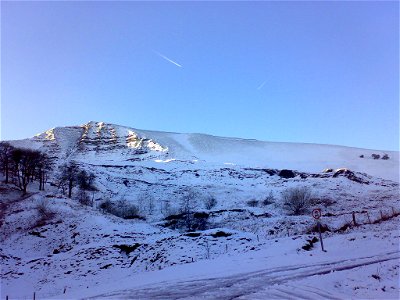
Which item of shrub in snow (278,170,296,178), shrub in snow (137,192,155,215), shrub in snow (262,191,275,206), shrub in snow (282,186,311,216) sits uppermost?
shrub in snow (278,170,296,178)

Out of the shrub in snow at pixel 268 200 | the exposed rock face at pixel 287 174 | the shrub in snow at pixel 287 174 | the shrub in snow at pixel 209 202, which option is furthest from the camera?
the shrub in snow at pixel 287 174

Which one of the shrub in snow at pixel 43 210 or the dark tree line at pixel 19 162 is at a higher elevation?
the dark tree line at pixel 19 162

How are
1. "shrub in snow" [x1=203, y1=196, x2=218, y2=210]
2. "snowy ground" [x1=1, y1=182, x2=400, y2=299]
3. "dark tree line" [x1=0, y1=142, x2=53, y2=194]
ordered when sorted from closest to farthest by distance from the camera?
"snowy ground" [x1=1, y1=182, x2=400, y2=299] < "dark tree line" [x1=0, y1=142, x2=53, y2=194] < "shrub in snow" [x1=203, y1=196, x2=218, y2=210]

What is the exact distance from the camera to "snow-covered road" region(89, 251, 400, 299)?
1127cm

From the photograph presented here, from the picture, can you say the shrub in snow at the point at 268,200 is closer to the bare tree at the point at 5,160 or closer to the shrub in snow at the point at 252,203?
the shrub in snow at the point at 252,203

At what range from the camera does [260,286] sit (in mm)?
12656

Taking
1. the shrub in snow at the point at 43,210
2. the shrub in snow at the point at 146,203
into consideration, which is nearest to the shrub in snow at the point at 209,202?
the shrub in snow at the point at 146,203

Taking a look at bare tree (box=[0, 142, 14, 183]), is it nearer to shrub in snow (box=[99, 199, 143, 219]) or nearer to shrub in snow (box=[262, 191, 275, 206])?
shrub in snow (box=[99, 199, 143, 219])

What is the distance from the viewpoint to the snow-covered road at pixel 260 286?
11.3 meters

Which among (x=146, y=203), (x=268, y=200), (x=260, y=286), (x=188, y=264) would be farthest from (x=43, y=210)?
(x=268, y=200)

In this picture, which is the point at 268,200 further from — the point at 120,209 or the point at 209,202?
the point at 120,209

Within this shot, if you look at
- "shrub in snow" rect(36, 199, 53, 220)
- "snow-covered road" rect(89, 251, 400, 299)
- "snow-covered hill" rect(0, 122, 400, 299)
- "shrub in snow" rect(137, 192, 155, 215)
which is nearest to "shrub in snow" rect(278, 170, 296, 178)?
"snow-covered hill" rect(0, 122, 400, 299)

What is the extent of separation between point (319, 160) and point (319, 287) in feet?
552

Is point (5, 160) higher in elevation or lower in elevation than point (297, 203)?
higher
